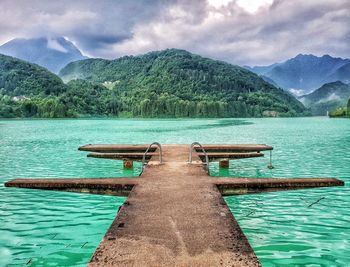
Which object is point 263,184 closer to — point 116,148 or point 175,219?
point 175,219

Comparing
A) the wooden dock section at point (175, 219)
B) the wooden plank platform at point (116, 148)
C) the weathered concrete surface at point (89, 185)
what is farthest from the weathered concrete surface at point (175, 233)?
the wooden plank platform at point (116, 148)

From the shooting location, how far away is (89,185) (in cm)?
782

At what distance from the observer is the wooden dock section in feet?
12.3

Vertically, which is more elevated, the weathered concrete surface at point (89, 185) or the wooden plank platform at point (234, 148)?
the weathered concrete surface at point (89, 185)

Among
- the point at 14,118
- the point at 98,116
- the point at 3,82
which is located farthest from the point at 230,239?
the point at 3,82

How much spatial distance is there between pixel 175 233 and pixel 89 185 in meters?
3.91

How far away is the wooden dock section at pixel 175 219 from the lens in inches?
147

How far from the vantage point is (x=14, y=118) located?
140 m

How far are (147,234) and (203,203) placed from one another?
178 centimetres

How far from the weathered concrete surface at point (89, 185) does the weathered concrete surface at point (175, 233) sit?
24.7 inches

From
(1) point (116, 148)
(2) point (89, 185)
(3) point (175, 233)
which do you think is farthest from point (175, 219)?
(1) point (116, 148)

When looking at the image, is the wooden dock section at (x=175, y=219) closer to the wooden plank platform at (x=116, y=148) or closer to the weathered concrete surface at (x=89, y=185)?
the weathered concrete surface at (x=89, y=185)

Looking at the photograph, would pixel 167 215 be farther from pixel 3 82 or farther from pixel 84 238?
pixel 3 82

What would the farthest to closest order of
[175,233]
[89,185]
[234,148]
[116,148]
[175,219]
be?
[116,148], [234,148], [89,185], [175,219], [175,233]
